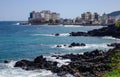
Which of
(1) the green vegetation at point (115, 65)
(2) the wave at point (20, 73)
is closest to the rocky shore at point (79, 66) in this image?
(1) the green vegetation at point (115, 65)

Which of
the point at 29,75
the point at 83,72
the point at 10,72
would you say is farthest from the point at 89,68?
the point at 10,72

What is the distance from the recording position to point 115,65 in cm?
3906

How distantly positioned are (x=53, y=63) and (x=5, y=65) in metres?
6.49

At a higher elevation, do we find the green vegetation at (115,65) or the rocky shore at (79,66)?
the green vegetation at (115,65)

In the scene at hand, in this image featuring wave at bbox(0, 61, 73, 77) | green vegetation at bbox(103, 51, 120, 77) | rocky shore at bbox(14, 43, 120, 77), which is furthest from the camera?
wave at bbox(0, 61, 73, 77)

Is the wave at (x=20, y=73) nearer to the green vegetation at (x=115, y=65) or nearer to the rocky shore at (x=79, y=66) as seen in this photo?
the rocky shore at (x=79, y=66)

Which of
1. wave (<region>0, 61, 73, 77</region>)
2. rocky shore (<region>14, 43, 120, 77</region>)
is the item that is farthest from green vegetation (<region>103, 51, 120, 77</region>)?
wave (<region>0, 61, 73, 77</region>)

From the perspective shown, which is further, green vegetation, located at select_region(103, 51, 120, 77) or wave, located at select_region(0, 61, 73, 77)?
wave, located at select_region(0, 61, 73, 77)

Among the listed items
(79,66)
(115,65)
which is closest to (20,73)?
(79,66)

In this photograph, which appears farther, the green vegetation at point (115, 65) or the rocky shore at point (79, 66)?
the rocky shore at point (79, 66)

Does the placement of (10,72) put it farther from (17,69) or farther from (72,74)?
(72,74)

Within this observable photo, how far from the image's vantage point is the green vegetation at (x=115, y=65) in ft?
111

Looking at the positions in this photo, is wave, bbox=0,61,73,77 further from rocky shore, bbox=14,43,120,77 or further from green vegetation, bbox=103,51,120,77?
green vegetation, bbox=103,51,120,77

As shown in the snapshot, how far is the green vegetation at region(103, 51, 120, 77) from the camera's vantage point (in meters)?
33.9
